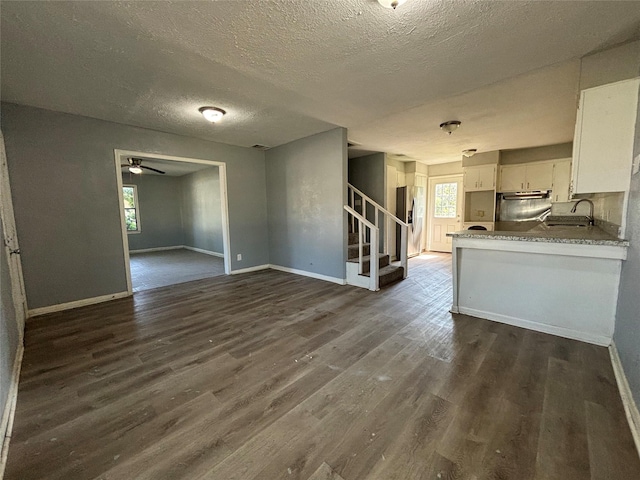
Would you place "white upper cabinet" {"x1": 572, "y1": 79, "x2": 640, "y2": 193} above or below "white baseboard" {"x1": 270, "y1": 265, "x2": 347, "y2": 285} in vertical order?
above

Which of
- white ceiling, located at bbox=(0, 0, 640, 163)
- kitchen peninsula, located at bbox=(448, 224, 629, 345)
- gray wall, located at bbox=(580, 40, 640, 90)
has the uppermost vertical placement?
white ceiling, located at bbox=(0, 0, 640, 163)

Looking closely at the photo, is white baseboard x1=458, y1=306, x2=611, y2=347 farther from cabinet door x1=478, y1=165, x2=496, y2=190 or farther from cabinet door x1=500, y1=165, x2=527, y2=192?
cabinet door x1=500, y1=165, x2=527, y2=192

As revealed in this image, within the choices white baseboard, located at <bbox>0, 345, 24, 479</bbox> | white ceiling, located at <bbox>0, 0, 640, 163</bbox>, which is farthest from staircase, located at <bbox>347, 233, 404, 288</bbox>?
white baseboard, located at <bbox>0, 345, 24, 479</bbox>

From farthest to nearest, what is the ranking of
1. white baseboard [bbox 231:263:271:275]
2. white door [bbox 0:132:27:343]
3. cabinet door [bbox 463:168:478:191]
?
cabinet door [bbox 463:168:478:191], white baseboard [bbox 231:263:271:275], white door [bbox 0:132:27:343]

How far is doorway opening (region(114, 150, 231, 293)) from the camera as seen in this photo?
6852 mm

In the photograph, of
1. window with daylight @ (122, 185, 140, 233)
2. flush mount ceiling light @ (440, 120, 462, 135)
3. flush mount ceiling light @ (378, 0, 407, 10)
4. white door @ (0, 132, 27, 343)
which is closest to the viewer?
flush mount ceiling light @ (378, 0, 407, 10)

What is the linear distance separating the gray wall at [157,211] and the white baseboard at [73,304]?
518 cm

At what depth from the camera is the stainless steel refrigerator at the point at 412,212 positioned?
6.62 metres

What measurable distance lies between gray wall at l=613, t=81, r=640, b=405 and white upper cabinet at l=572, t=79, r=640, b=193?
10 cm

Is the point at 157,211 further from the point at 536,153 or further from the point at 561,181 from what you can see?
the point at 561,181

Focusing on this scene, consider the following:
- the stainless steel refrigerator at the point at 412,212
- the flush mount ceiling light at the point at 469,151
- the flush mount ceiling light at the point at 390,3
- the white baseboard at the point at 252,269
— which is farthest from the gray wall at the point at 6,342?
the flush mount ceiling light at the point at 469,151

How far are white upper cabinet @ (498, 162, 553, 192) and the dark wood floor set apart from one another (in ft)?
14.0

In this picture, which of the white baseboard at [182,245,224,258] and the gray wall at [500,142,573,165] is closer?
the gray wall at [500,142,573,165]

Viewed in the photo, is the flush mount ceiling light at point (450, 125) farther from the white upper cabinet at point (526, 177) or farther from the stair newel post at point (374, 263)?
the white upper cabinet at point (526, 177)
